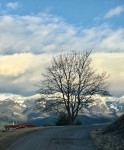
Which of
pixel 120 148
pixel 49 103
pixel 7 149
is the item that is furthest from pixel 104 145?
pixel 49 103

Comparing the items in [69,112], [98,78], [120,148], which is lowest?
[120,148]

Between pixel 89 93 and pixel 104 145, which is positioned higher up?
pixel 89 93

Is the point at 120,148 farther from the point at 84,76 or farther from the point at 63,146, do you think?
the point at 84,76

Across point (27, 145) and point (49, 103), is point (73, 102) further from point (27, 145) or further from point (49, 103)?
point (27, 145)

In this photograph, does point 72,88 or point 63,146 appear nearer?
point 63,146

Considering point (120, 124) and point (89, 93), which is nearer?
point (120, 124)

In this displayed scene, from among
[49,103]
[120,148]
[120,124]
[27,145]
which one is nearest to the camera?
[120,148]

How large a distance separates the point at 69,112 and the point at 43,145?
4598cm

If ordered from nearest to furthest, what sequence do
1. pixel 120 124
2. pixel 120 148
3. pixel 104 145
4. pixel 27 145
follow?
1. pixel 120 148
2. pixel 104 145
3. pixel 27 145
4. pixel 120 124

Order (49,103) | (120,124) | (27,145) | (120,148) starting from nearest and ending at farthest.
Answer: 1. (120,148)
2. (27,145)
3. (120,124)
4. (49,103)

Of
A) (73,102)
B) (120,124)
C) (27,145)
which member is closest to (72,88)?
(73,102)

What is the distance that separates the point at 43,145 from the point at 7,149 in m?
2.26

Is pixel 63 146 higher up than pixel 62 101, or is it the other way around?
pixel 62 101

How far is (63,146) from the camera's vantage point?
2575 centimetres
